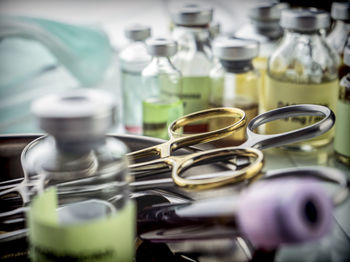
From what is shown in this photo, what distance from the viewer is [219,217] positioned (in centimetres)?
21

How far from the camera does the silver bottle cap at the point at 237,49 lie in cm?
46

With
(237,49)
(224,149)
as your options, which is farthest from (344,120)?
(224,149)

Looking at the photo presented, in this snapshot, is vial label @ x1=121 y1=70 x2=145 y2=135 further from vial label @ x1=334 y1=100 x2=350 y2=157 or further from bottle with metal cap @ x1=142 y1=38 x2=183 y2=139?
vial label @ x1=334 y1=100 x2=350 y2=157

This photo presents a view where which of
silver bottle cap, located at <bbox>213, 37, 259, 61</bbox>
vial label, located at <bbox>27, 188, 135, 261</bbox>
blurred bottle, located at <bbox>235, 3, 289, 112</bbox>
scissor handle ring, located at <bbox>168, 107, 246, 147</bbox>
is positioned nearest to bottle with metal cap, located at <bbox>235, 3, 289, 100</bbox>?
blurred bottle, located at <bbox>235, 3, 289, 112</bbox>

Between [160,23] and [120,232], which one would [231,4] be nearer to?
[160,23]

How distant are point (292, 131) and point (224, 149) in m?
0.05

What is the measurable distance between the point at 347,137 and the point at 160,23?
535 mm

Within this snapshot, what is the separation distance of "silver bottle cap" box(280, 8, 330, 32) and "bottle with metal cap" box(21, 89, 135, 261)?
0.95ft

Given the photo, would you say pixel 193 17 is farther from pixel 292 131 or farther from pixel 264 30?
pixel 292 131

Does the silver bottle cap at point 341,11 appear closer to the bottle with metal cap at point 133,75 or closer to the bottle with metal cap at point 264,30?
the bottle with metal cap at point 264,30

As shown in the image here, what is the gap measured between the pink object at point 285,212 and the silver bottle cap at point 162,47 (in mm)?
290

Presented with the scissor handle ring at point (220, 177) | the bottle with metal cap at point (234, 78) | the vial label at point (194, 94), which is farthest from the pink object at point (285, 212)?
the vial label at point (194, 94)

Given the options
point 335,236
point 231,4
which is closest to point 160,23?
point 231,4

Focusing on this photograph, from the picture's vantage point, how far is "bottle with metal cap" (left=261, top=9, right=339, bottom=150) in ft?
1.52
